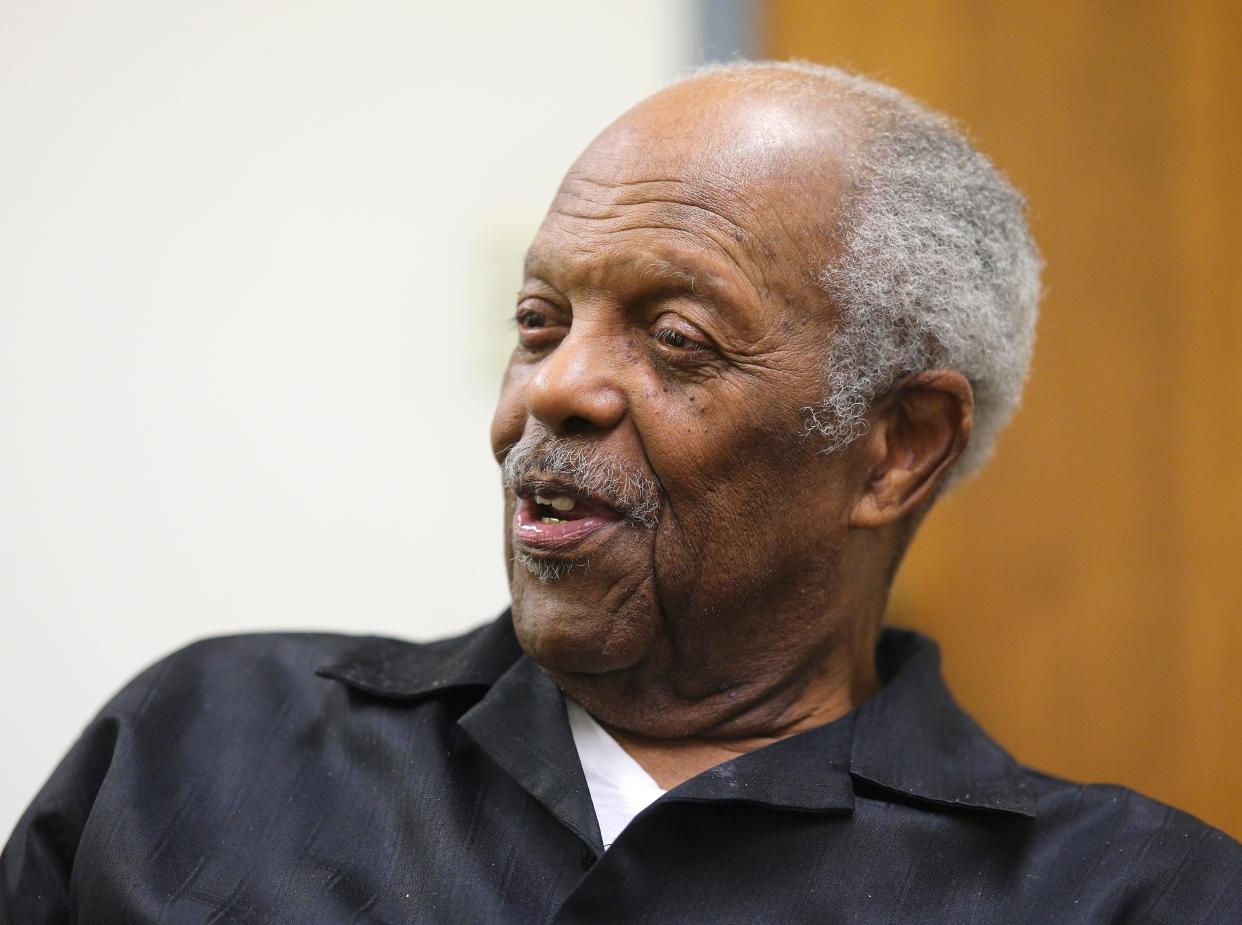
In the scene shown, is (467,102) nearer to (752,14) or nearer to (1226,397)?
(752,14)

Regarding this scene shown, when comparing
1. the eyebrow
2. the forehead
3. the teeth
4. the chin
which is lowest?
the chin

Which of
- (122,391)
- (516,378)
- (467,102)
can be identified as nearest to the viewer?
(516,378)

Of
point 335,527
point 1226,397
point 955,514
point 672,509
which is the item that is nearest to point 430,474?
point 335,527

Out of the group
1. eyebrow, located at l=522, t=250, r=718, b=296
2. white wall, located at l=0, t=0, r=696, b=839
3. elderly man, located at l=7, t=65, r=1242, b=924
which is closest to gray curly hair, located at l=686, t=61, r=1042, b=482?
elderly man, located at l=7, t=65, r=1242, b=924

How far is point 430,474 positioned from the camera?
2596mm

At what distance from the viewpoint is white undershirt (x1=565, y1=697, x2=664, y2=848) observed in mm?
1540

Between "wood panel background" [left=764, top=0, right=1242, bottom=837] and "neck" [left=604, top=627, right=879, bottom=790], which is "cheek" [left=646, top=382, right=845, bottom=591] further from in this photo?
"wood panel background" [left=764, top=0, right=1242, bottom=837]

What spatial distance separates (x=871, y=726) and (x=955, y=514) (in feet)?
3.52

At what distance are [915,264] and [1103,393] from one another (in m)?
1.09

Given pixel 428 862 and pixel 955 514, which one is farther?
pixel 955 514

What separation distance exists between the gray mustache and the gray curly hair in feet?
0.70

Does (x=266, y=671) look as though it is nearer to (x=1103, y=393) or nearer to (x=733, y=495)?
(x=733, y=495)

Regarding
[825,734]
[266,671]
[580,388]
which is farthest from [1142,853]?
[266,671]

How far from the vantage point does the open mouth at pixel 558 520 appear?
1.50 meters
